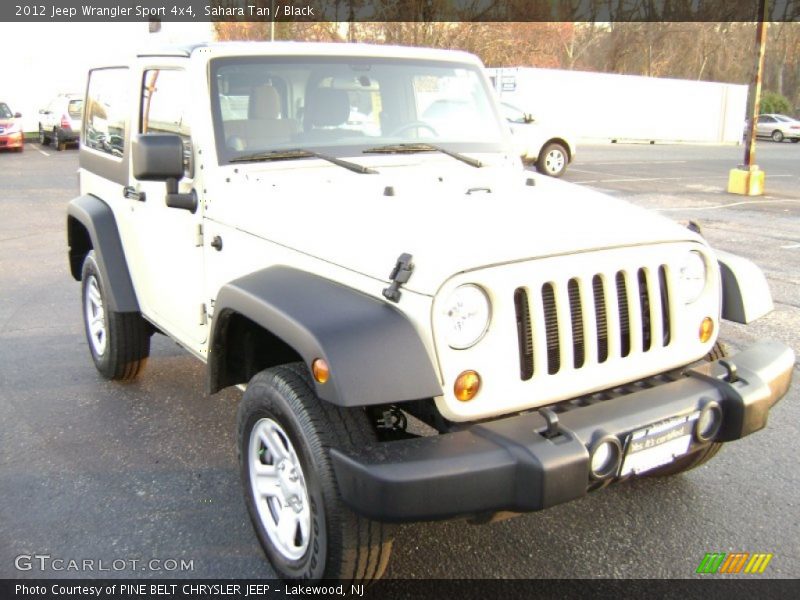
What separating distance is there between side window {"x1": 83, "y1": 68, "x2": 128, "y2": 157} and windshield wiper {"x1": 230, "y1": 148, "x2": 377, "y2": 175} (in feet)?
4.28

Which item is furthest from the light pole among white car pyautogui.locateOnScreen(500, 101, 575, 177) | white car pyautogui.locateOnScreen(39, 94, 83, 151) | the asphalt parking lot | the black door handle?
white car pyautogui.locateOnScreen(39, 94, 83, 151)

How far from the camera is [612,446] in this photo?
260cm

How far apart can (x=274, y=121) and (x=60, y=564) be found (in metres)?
2.13

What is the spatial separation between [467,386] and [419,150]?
1.82 metres

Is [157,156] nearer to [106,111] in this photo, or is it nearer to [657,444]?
[106,111]

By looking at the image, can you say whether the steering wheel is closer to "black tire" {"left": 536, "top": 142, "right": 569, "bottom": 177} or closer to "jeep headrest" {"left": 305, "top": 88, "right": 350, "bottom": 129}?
"jeep headrest" {"left": 305, "top": 88, "right": 350, "bottom": 129}

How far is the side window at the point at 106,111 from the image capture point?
4703 mm

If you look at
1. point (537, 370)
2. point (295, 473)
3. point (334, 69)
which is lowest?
point (295, 473)

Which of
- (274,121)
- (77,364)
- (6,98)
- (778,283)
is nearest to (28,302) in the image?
(77,364)

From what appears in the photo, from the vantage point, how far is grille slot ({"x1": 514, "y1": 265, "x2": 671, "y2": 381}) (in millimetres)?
2672

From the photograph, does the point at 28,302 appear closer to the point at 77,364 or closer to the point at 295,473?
the point at 77,364

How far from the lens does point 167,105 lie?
4.14m

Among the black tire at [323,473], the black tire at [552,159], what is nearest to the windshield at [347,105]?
the black tire at [323,473]

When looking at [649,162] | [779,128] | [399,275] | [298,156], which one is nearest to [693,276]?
[399,275]
